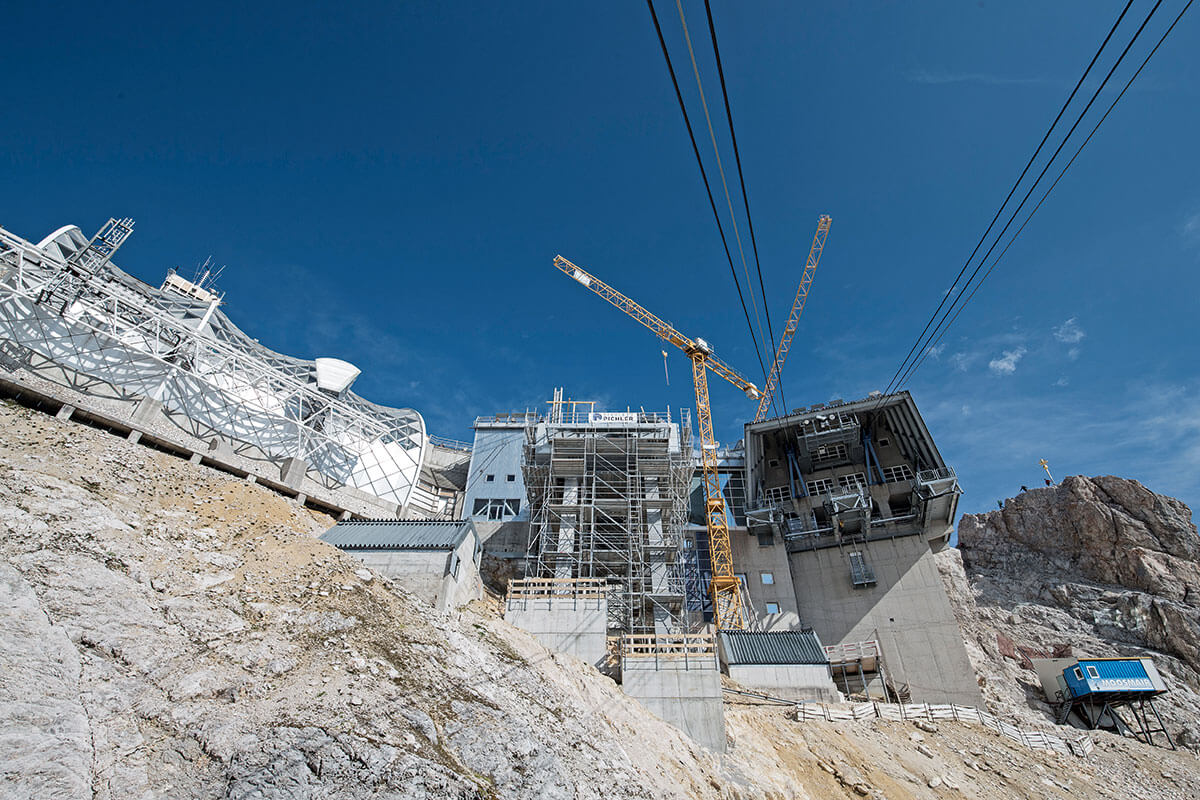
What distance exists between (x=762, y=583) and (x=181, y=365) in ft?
143

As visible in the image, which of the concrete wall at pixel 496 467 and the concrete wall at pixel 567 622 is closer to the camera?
the concrete wall at pixel 567 622

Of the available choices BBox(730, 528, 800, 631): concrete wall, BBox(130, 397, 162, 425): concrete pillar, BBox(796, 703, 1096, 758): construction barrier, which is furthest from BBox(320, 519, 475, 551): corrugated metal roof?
BBox(730, 528, 800, 631): concrete wall

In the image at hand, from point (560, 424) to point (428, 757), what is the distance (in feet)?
110

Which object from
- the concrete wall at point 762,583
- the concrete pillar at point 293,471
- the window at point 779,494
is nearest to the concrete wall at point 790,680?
the concrete wall at point 762,583

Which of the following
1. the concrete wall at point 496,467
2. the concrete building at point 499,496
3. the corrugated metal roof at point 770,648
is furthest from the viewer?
the concrete wall at point 496,467

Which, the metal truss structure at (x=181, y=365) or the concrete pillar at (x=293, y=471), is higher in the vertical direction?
the metal truss structure at (x=181, y=365)

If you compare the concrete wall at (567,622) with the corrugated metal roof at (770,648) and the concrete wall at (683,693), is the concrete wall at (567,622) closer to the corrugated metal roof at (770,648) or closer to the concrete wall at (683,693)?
the concrete wall at (683,693)

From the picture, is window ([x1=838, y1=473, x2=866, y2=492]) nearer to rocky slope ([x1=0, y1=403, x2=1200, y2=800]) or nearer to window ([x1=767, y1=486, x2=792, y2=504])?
window ([x1=767, y1=486, x2=792, y2=504])

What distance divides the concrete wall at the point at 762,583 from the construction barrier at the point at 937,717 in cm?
1459

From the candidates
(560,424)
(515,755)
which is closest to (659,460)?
(560,424)

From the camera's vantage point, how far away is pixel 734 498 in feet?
173

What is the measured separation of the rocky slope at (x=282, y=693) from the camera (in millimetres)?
8734

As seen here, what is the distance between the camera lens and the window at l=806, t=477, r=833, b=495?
47688 mm

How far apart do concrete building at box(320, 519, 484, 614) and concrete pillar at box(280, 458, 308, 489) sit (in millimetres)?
13695
